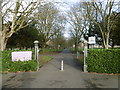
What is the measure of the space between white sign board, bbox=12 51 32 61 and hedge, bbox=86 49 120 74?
16.4ft

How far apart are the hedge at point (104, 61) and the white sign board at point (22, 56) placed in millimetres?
5003

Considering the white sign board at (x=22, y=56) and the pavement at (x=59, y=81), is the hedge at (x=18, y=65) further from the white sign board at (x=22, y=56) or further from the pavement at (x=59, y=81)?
the pavement at (x=59, y=81)

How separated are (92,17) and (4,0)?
49.1 feet

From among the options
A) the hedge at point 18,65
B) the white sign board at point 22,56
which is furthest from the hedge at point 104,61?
the white sign board at point 22,56

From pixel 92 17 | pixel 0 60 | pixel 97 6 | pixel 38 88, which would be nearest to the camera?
pixel 38 88

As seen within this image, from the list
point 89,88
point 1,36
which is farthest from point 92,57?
point 1,36

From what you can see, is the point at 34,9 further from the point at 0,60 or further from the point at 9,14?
the point at 0,60

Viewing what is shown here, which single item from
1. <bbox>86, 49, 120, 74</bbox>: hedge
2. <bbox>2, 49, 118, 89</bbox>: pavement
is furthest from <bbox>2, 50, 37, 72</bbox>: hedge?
<bbox>86, 49, 120, 74</bbox>: hedge

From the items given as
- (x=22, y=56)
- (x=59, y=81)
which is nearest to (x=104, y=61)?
(x=59, y=81)

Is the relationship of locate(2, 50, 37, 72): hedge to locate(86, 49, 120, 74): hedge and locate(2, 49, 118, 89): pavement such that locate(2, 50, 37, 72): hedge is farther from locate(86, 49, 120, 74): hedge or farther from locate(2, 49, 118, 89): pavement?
locate(86, 49, 120, 74): hedge

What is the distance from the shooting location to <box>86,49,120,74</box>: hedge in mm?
8289

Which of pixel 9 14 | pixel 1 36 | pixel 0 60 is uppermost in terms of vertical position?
pixel 9 14

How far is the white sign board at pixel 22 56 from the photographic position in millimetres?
9727

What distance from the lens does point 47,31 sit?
3566 centimetres
